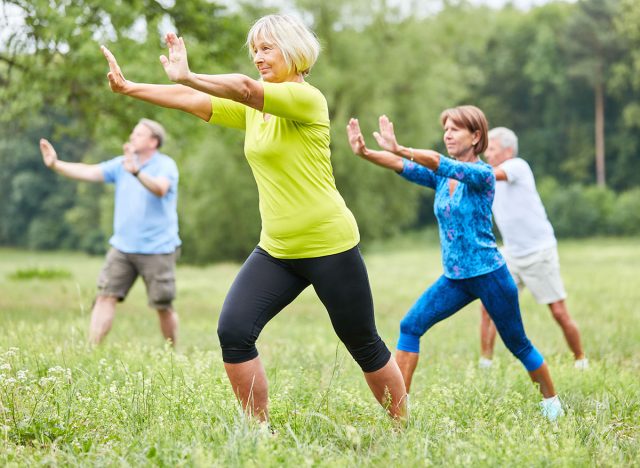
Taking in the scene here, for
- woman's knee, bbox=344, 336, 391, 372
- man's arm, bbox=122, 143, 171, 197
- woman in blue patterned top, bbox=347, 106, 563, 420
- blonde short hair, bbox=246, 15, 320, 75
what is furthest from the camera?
man's arm, bbox=122, 143, 171, 197

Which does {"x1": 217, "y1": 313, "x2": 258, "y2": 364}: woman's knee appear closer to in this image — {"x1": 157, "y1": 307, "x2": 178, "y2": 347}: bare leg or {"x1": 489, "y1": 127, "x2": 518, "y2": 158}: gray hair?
{"x1": 157, "y1": 307, "x2": 178, "y2": 347}: bare leg

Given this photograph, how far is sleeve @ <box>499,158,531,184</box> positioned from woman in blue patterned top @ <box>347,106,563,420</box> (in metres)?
1.58

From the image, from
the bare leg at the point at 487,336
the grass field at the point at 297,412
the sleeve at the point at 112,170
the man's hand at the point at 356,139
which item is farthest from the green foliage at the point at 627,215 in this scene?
the man's hand at the point at 356,139

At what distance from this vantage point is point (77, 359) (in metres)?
5.41

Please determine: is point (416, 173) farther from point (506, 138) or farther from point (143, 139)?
point (143, 139)

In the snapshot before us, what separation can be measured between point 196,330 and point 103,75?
4.82 metres

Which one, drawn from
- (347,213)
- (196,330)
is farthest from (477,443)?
(196,330)

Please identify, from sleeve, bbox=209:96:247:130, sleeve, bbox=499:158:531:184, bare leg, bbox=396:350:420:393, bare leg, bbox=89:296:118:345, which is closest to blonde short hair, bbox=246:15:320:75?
sleeve, bbox=209:96:247:130

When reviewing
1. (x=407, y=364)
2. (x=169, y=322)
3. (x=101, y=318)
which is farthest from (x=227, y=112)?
(x=169, y=322)

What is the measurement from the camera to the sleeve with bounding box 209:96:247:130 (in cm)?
403

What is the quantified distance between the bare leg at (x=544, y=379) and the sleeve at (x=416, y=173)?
137cm

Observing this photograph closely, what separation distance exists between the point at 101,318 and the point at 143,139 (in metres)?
1.65

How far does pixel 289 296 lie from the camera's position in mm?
4160

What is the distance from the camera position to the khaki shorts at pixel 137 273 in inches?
284
